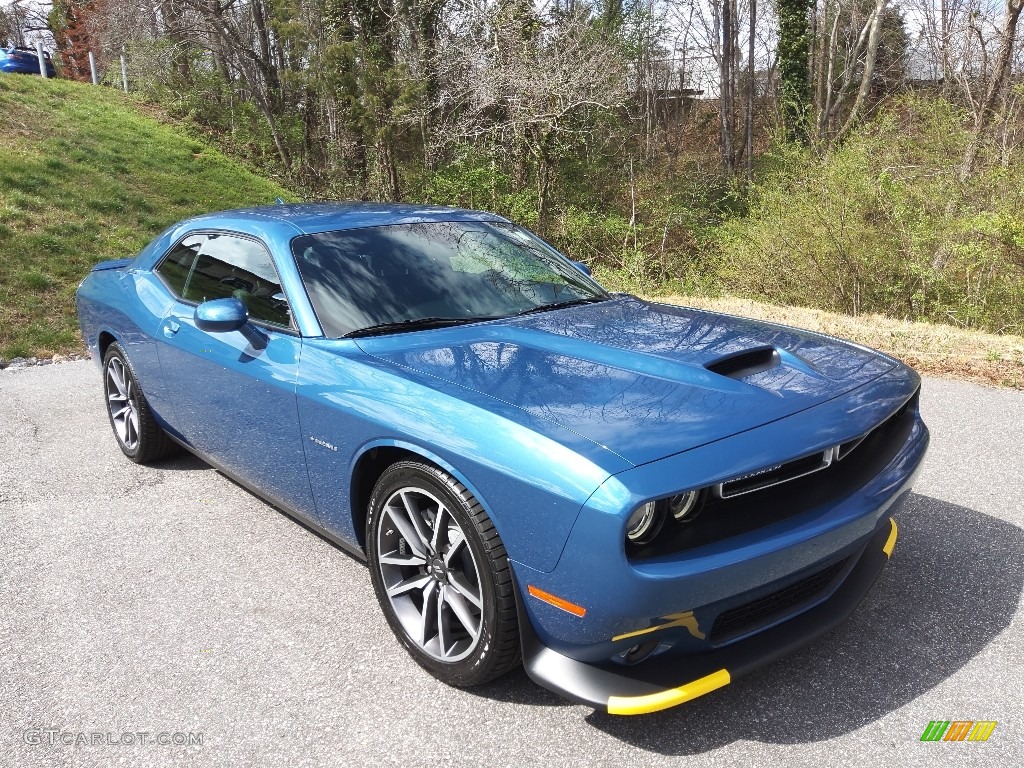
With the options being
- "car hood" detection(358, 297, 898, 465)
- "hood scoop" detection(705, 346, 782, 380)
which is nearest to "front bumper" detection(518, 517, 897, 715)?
"car hood" detection(358, 297, 898, 465)

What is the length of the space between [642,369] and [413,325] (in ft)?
3.24

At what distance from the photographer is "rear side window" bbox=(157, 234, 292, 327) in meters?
3.35

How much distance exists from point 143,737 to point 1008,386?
237 inches

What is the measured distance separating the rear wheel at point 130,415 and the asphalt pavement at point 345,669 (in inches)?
22.4

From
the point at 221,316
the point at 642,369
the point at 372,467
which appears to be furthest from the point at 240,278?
the point at 642,369

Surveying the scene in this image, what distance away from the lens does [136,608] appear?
3.11 m

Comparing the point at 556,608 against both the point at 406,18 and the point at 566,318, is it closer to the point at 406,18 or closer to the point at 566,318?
the point at 566,318

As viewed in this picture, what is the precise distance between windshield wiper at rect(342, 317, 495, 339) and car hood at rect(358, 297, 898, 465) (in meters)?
0.06

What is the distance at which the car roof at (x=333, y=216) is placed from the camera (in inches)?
143

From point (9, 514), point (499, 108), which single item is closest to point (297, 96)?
point (499, 108)

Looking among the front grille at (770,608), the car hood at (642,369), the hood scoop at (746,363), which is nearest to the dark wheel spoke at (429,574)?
the car hood at (642,369)

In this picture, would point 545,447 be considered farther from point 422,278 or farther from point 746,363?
point 422,278

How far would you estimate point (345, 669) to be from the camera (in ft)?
8.74

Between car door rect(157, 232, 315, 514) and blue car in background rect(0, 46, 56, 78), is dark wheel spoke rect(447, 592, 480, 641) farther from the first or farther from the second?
blue car in background rect(0, 46, 56, 78)
